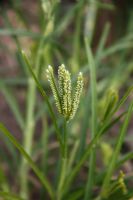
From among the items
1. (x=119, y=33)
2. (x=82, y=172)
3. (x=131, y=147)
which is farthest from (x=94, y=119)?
(x=119, y=33)

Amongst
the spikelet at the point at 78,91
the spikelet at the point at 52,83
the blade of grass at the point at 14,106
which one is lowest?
the spikelet at the point at 78,91

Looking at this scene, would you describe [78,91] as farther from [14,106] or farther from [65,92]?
[14,106]

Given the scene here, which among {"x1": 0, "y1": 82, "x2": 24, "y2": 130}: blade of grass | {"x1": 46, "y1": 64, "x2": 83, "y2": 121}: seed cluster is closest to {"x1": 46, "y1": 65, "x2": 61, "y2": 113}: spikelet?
{"x1": 46, "y1": 64, "x2": 83, "y2": 121}: seed cluster

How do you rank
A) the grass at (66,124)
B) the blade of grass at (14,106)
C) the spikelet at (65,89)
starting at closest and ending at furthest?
the spikelet at (65,89)
the grass at (66,124)
the blade of grass at (14,106)

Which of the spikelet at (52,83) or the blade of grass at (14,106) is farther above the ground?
the blade of grass at (14,106)

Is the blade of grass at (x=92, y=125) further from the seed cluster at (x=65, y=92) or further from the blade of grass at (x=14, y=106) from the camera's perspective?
the blade of grass at (x=14, y=106)

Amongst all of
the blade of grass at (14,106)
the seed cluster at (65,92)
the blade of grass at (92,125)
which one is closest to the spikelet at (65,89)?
the seed cluster at (65,92)

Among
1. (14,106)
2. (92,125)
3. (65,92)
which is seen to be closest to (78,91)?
(65,92)

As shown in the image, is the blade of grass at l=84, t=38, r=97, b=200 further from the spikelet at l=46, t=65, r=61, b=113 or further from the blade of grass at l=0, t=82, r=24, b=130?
the blade of grass at l=0, t=82, r=24, b=130
